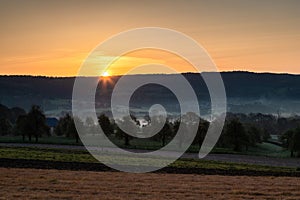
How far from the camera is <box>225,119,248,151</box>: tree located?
99.4 meters

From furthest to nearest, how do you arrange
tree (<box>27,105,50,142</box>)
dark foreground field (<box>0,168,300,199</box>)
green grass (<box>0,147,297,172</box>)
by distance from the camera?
tree (<box>27,105,50,142</box>), green grass (<box>0,147,297,172</box>), dark foreground field (<box>0,168,300,199</box>)

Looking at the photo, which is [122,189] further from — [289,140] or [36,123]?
[36,123]

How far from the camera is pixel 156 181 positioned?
3325cm

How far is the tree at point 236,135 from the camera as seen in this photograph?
99.4m

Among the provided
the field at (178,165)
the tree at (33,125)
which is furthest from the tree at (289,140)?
the tree at (33,125)

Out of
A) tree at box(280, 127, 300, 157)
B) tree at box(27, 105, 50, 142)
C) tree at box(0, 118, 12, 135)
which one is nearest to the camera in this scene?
tree at box(280, 127, 300, 157)

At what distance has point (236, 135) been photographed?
9981cm

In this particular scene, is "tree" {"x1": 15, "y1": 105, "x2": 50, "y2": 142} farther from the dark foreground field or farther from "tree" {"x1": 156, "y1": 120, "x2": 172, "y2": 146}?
the dark foreground field

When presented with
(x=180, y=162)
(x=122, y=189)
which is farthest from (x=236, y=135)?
(x=122, y=189)

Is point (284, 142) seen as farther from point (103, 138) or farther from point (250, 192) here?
point (250, 192)

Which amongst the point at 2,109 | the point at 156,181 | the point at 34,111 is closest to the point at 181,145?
the point at 34,111

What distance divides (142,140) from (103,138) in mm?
9714

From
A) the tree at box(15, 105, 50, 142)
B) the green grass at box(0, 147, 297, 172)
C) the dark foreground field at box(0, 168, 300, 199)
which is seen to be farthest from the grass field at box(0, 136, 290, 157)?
the dark foreground field at box(0, 168, 300, 199)

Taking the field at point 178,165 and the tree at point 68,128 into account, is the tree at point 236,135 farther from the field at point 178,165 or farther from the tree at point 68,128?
the field at point 178,165
